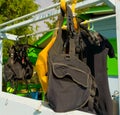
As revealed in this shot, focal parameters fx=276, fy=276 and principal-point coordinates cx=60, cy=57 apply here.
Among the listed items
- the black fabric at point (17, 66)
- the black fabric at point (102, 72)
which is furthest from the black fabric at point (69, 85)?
the black fabric at point (17, 66)

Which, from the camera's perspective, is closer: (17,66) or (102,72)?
(102,72)

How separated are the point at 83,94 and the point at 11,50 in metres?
1.11

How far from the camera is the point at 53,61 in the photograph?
3.87 feet

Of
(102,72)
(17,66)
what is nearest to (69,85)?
(102,72)

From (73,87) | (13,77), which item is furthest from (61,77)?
(13,77)

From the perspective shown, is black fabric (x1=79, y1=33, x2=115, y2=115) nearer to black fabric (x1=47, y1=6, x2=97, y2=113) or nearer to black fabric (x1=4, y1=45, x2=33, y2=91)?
black fabric (x1=47, y1=6, x2=97, y2=113)

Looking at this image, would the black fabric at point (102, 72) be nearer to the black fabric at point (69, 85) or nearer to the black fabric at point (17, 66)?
the black fabric at point (69, 85)

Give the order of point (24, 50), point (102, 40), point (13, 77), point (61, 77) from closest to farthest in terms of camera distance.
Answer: point (61, 77) < point (102, 40) < point (13, 77) < point (24, 50)

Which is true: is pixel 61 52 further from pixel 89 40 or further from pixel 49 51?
pixel 89 40

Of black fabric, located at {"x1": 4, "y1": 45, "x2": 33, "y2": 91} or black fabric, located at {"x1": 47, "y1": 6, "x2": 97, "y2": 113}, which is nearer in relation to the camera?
black fabric, located at {"x1": 47, "y1": 6, "x2": 97, "y2": 113}

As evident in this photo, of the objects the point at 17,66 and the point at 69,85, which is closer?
the point at 69,85

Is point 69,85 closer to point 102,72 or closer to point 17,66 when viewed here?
point 102,72

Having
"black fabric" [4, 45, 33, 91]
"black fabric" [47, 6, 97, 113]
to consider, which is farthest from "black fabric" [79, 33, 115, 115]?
"black fabric" [4, 45, 33, 91]

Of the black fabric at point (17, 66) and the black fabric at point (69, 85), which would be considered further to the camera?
the black fabric at point (17, 66)
